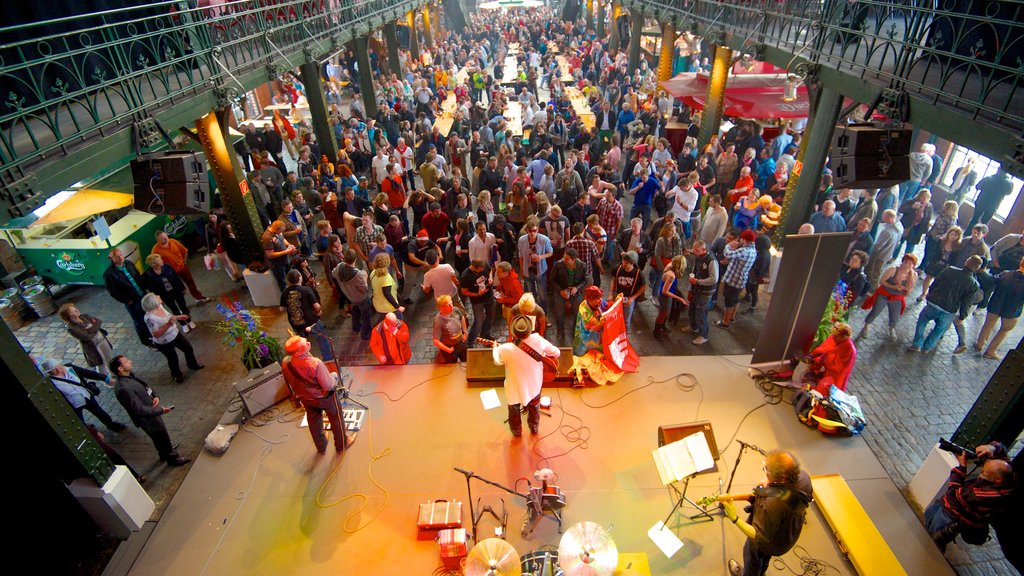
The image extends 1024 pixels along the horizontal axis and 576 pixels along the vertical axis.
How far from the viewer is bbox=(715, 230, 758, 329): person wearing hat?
6930 mm

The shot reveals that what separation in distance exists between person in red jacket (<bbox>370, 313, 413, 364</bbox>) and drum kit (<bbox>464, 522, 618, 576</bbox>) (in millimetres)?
3208

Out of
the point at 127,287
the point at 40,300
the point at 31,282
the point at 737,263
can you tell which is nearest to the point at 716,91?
the point at 737,263

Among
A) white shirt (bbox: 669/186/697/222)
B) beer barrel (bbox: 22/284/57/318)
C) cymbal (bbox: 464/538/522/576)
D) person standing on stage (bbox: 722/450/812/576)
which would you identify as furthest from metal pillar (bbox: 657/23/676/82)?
beer barrel (bbox: 22/284/57/318)

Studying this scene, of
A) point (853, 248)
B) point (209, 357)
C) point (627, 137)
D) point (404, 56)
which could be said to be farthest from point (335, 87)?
point (853, 248)

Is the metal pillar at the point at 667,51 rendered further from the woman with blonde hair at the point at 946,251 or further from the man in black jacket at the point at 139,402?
the man in black jacket at the point at 139,402

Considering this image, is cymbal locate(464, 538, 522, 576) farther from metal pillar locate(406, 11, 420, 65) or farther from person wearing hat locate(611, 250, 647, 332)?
metal pillar locate(406, 11, 420, 65)

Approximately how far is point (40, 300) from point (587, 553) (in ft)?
33.3

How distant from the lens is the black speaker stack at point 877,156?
5070 millimetres

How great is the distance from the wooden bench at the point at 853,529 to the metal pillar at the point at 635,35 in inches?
718

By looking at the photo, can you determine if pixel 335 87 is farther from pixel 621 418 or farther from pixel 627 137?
pixel 621 418

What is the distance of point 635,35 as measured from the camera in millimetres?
20312

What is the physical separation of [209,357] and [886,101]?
30.6ft

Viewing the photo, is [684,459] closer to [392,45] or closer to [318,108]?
[318,108]

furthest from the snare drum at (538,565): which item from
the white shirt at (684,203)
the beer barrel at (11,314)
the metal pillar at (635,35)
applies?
the metal pillar at (635,35)
